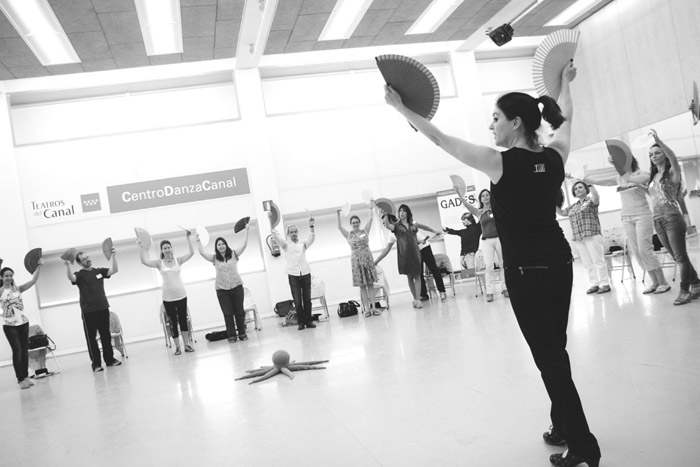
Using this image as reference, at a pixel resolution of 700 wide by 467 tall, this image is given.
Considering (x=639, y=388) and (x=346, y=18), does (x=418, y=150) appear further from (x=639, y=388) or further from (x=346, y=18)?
(x=639, y=388)

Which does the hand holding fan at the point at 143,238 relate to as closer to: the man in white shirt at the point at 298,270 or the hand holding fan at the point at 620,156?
the man in white shirt at the point at 298,270

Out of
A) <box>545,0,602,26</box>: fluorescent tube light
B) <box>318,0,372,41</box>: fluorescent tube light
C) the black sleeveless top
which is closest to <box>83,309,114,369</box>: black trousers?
<box>318,0,372,41</box>: fluorescent tube light

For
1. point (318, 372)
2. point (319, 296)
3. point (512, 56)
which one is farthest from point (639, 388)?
point (512, 56)

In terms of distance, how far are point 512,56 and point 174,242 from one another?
33.5 feet

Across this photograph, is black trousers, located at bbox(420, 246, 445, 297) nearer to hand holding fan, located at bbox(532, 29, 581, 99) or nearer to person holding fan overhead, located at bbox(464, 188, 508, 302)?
person holding fan overhead, located at bbox(464, 188, 508, 302)

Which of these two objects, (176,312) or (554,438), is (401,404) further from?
(176,312)

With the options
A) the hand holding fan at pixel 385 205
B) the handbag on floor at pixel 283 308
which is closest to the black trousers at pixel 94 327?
the handbag on floor at pixel 283 308

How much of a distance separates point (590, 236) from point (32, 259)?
26.5 ft

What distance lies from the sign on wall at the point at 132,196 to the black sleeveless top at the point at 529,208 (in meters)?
11.4

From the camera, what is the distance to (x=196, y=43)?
11859 mm

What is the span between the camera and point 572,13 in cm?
1379

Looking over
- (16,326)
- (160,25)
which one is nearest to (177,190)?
(160,25)

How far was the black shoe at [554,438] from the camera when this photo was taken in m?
2.67

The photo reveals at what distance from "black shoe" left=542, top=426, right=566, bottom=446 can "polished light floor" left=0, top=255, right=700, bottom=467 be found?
0.13 ft
